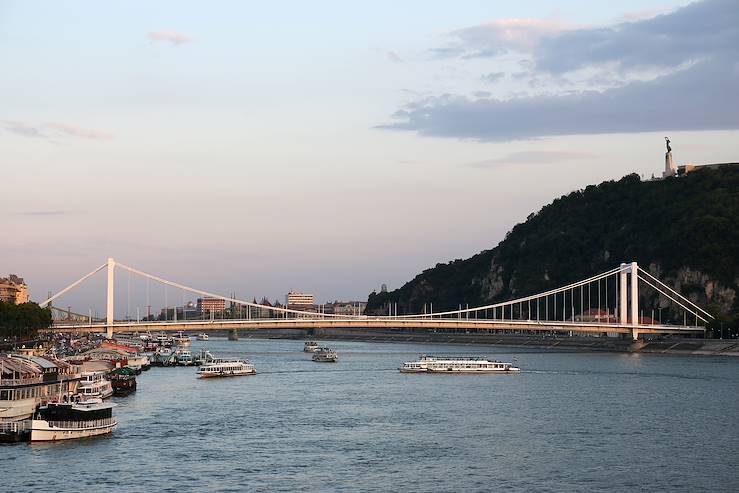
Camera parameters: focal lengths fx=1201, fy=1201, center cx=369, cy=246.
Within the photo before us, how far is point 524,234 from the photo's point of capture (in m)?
200

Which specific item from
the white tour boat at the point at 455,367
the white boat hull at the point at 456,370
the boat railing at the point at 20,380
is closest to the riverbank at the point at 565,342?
the white tour boat at the point at 455,367

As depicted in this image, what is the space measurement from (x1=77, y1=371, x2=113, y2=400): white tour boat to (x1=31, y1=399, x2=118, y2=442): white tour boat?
25.3 ft

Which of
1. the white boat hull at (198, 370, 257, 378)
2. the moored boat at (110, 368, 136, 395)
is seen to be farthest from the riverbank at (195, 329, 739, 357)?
the moored boat at (110, 368, 136, 395)

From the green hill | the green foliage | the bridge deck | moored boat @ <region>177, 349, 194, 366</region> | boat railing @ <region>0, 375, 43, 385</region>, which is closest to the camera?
boat railing @ <region>0, 375, 43, 385</region>

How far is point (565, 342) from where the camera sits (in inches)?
5113

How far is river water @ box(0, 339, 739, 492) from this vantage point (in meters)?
37.8

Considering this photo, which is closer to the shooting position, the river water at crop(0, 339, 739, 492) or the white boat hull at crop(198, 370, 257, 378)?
the river water at crop(0, 339, 739, 492)

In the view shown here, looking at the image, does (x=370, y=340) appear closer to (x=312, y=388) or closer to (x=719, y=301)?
(x=719, y=301)

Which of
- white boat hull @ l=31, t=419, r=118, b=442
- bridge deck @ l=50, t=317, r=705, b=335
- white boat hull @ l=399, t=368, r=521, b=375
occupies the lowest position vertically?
white boat hull @ l=31, t=419, r=118, b=442

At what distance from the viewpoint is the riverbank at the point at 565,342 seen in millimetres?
112625

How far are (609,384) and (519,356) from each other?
39.1 metres

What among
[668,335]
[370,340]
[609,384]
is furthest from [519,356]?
[370,340]

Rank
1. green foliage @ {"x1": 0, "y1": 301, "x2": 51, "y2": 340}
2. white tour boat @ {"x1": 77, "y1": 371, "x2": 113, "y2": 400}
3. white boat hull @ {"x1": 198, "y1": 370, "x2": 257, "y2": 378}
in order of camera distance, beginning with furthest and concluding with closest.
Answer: green foliage @ {"x1": 0, "y1": 301, "x2": 51, "y2": 340}, white boat hull @ {"x1": 198, "y1": 370, "x2": 257, "y2": 378}, white tour boat @ {"x1": 77, "y1": 371, "x2": 113, "y2": 400}

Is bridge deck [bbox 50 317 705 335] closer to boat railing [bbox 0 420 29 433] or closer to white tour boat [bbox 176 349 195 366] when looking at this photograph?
white tour boat [bbox 176 349 195 366]
